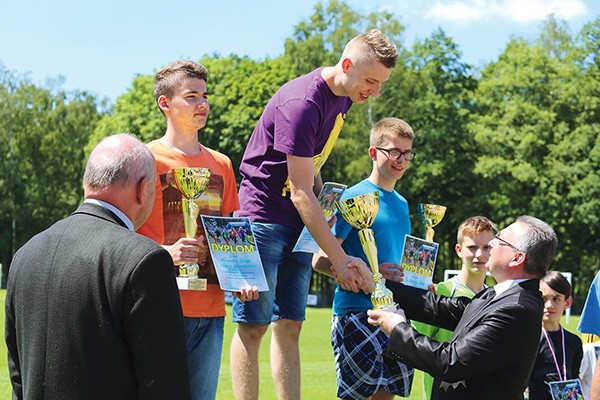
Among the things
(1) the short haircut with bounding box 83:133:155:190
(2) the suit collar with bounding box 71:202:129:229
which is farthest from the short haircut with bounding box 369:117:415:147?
(2) the suit collar with bounding box 71:202:129:229

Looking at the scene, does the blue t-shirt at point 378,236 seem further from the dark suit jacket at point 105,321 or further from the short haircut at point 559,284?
the dark suit jacket at point 105,321

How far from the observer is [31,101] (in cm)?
6638

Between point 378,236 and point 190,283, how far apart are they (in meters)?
2.23

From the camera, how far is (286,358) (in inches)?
259

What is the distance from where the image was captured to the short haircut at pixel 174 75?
6000mm

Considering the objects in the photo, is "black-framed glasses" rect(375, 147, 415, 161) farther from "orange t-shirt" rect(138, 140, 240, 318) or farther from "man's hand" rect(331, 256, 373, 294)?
"orange t-shirt" rect(138, 140, 240, 318)

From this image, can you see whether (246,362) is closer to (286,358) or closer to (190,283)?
(286,358)

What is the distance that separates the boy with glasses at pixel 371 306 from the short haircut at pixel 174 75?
1783 mm

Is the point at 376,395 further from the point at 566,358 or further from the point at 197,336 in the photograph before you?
the point at 197,336

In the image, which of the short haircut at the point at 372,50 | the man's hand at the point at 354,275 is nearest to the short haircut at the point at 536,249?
the man's hand at the point at 354,275

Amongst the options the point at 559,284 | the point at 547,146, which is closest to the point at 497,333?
the point at 559,284

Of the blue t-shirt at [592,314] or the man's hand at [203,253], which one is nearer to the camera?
the man's hand at [203,253]

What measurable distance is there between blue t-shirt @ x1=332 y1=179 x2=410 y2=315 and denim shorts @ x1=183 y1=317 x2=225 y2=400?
1.63m

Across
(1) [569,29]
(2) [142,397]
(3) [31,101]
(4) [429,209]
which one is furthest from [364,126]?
(2) [142,397]
